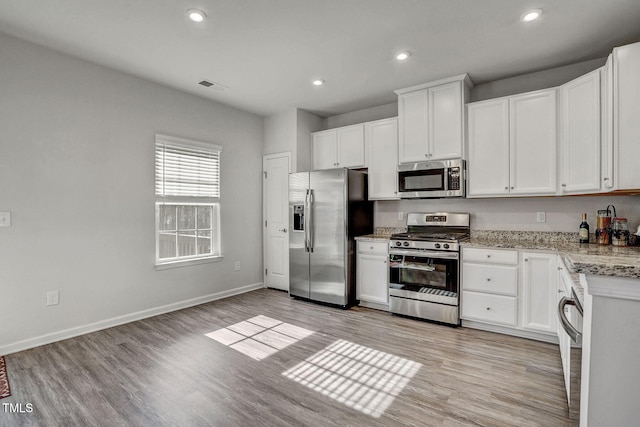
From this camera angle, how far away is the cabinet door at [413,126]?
3.78 m

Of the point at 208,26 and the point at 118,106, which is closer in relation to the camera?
the point at 208,26

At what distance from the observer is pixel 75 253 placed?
124 inches

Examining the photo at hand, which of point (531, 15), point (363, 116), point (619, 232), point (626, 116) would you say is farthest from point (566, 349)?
point (363, 116)

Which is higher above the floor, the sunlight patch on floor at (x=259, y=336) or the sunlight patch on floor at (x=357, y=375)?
the sunlight patch on floor at (x=259, y=336)

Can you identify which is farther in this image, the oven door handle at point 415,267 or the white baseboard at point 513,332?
the oven door handle at point 415,267

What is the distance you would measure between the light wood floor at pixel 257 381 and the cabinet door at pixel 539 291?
200 mm

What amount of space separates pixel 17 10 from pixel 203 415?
319 cm

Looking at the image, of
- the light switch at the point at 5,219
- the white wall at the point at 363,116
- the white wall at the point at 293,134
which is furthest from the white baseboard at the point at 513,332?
the light switch at the point at 5,219

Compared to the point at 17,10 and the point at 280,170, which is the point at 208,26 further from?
the point at 280,170

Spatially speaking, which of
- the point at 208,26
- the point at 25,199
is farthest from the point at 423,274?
the point at 25,199

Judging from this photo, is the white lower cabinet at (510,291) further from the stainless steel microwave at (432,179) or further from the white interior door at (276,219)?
the white interior door at (276,219)

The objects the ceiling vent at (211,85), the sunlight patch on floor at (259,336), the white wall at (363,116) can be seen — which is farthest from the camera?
the white wall at (363,116)

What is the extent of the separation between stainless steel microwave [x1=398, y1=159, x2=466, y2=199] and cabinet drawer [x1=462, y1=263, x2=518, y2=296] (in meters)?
0.84

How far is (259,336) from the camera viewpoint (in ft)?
10.3
